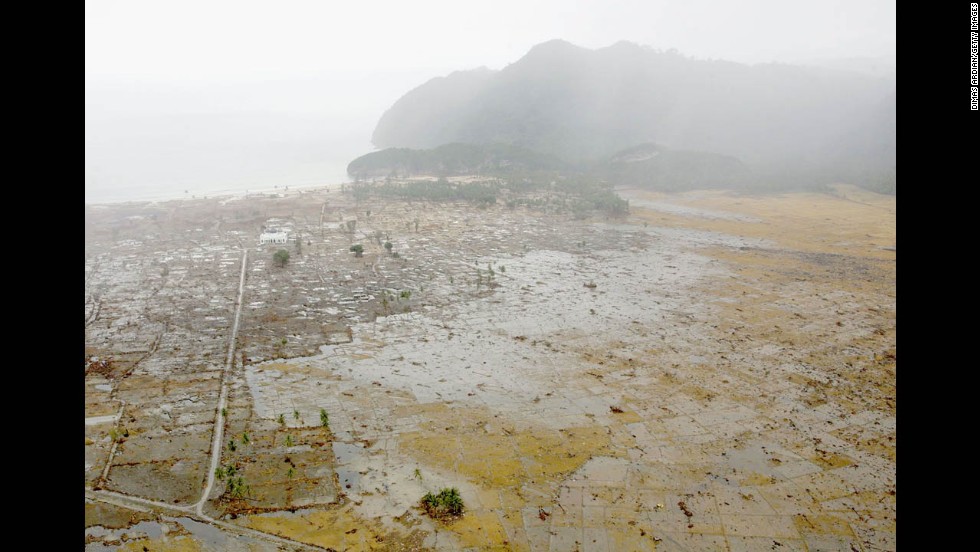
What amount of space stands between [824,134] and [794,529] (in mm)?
60314

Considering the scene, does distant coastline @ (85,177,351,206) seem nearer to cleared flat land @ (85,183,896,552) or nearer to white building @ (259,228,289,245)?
white building @ (259,228,289,245)

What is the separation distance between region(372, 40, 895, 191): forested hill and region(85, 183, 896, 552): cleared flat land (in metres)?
34.6

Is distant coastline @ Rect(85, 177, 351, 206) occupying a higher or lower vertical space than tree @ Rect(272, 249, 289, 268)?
higher

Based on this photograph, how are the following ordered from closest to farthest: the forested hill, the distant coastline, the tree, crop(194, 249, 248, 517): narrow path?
crop(194, 249, 248, 517): narrow path < the tree < the distant coastline < the forested hill

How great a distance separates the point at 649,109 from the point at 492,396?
60.6 metres

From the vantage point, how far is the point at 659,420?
973 cm

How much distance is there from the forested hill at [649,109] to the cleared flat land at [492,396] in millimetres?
34607

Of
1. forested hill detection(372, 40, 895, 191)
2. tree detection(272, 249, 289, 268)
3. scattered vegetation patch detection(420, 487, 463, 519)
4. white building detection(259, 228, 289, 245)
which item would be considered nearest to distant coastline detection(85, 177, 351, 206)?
white building detection(259, 228, 289, 245)

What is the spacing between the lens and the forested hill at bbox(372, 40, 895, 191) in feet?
187

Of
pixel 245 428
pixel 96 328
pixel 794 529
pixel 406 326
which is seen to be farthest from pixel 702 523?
pixel 96 328

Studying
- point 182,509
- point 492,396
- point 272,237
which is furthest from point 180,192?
point 182,509

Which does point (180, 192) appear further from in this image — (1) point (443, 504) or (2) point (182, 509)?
(1) point (443, 504)

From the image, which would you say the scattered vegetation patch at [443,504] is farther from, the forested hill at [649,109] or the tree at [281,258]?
the forested hill at [649,109]

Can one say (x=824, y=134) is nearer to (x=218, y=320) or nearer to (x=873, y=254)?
(x=873, y=254)
